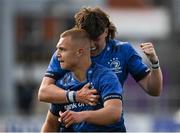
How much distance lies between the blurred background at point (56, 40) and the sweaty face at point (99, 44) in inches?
362

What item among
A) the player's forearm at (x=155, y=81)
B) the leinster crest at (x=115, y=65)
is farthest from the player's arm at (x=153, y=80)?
the leinster crest at (x=115, y=65)

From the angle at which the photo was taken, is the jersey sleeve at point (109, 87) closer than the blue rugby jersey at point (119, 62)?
Yes

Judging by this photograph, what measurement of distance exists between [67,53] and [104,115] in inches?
27.2

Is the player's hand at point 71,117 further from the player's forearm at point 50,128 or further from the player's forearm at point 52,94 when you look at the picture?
the player's forearm at point 50,128

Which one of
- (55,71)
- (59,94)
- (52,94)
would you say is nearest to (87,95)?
(59,94)

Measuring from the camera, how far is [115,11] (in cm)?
3900

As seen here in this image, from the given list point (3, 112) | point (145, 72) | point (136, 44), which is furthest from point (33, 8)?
point (145, 72)

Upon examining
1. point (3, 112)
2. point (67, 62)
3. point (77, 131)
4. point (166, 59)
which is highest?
point (67, 62)

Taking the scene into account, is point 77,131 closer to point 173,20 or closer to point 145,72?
point 145,72

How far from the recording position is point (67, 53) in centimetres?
841

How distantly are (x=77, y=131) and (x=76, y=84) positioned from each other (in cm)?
42

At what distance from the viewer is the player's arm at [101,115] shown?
8.07m

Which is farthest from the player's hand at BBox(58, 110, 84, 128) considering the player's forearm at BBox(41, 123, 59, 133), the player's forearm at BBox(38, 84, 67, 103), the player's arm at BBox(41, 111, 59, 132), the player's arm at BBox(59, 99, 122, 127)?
the player's forearm at BBox(41, 123, 59, 133)

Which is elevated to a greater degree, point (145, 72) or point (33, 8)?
point (145, 72)
